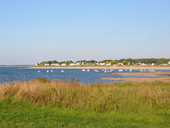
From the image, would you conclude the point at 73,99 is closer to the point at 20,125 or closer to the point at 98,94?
the point at 98,94

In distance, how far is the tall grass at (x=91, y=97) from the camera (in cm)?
1255

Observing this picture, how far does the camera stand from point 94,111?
1210cm

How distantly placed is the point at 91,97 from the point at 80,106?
89 centimetres

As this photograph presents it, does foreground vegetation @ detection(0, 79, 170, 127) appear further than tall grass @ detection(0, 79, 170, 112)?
No

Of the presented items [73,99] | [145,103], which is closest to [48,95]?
[73,99]

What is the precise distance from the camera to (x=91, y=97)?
1300 cm

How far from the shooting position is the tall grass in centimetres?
1255

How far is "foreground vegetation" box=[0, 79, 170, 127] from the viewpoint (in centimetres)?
1016

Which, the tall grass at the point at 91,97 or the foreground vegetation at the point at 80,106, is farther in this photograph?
the tall grass at the point at 91,97

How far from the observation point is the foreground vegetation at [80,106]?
400 inches

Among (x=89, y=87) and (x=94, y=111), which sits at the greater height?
(x=89, y=87)

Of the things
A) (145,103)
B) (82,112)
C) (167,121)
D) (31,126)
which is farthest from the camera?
(145,103)

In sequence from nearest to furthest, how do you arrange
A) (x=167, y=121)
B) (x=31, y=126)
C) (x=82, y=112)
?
(x=31, y=126)
(x=167, y=121)
(x=82, y=112)

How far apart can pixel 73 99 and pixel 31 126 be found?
4.33 metres
